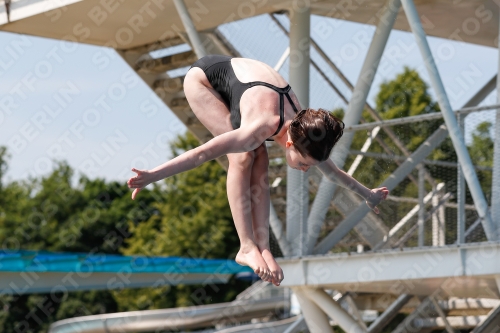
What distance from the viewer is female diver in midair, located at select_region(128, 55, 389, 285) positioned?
4.63 metres

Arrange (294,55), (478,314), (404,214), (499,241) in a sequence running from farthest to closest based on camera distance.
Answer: (478,314) < (294,55) < (404,214) < (499,241)

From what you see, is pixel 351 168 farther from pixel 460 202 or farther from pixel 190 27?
pixel 190 27

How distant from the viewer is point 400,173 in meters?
11.2

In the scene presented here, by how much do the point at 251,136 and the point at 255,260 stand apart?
831mm

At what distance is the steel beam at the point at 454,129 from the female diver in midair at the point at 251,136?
4326mm

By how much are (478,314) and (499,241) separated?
6.94 meters

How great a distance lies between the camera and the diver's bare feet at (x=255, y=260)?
5.06m

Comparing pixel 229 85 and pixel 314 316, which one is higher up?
pixel 314 316

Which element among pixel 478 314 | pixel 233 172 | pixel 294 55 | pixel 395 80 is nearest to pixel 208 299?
pixel 395 80

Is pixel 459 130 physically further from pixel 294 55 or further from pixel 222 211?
pixel 222 211

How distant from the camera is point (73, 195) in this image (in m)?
56.7

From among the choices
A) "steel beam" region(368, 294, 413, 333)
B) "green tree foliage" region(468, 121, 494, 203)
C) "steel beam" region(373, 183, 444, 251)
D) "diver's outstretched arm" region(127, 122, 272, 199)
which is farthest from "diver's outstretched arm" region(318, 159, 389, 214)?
"steel beam" region(368, 294, 413, 333)

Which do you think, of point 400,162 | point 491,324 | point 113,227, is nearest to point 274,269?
point 400,162

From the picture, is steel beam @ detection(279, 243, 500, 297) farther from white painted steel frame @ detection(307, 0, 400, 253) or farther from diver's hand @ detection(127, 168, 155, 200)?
diver's hand @ detection(127, 168, 155, 200)
